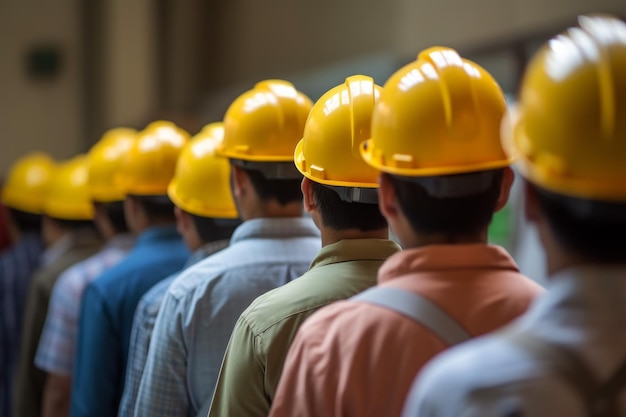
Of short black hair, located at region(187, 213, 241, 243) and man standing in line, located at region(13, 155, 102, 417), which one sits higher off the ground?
short black hair, located at region(187, 213, 241, 243)

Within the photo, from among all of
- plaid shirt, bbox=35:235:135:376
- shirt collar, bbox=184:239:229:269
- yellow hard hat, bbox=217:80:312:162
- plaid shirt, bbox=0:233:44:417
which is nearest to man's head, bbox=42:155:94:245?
plaid shirt, bbox=0:233:44:417

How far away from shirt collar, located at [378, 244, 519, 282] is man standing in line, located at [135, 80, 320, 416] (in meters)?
1.05

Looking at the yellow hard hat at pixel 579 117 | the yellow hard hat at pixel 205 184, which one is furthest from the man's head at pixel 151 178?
the yellow hard hat at pixel 579 117

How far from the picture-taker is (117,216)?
15.0 ft

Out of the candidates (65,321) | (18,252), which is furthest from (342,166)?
(18,252)

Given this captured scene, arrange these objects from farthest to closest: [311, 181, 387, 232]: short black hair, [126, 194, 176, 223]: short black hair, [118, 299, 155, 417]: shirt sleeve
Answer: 1. [126, 194, 176, 223]: short black hair
2. [118, 299, 155, 417]: shirt sleeve
3. [311, 181, 387, 232]: short black hair

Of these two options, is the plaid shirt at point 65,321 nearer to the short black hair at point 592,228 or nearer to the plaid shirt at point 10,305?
the plaid shirt at point 10,305

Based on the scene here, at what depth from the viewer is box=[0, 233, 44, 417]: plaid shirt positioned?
5348mm

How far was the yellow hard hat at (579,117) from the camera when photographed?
135cm

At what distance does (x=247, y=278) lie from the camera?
2713 mm

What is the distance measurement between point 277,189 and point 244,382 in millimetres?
874

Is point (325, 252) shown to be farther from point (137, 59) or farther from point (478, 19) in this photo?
point (137, 59)

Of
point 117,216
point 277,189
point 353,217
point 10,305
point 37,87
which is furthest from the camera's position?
point 37,87

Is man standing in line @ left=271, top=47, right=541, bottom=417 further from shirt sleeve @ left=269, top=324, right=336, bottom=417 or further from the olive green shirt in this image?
the olive green shirt
